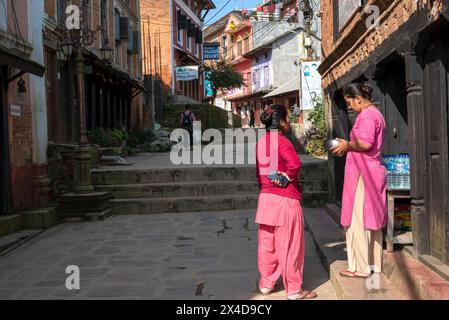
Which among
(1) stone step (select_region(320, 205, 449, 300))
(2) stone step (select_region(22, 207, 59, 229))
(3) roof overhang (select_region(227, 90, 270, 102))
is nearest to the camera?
(1) stone step (select_region(320, 205, 449, 300))

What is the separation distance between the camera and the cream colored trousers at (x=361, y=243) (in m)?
4.57

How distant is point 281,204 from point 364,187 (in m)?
0.77

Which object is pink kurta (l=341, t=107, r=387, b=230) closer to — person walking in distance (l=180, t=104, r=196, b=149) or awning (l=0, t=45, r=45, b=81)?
awning (l=0, t=45, r=45, b=81)

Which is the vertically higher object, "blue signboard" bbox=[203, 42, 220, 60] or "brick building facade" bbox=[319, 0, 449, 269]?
"blue signboard" bbox=[203, 42, 220, 60]

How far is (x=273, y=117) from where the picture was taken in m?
4.55

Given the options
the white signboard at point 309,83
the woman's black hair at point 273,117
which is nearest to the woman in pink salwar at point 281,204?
the woman's black hair at point 273,117

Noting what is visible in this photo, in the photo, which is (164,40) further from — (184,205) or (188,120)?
(184,205)

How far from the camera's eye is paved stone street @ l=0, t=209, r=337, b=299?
518 centimetres

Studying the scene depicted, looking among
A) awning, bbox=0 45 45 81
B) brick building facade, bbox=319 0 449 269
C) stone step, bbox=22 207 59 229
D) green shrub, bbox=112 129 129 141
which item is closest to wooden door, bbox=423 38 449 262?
brick building facade, bbox=319 0 449 269

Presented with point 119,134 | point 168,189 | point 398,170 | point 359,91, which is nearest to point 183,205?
point 168,189

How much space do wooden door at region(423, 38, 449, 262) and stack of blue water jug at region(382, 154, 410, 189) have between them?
816mm

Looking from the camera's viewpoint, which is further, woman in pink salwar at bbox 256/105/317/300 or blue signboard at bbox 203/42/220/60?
blue signboard at bbox 203/42/220/60
